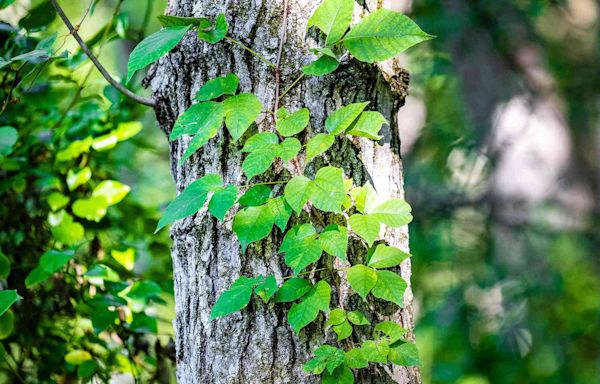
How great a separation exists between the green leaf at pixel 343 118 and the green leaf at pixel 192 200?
203 millimetres

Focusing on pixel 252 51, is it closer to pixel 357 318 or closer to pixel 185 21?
pixel 185 21

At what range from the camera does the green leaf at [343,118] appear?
0.99m

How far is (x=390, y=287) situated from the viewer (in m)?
1.00

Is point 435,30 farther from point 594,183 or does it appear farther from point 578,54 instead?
point 594,183

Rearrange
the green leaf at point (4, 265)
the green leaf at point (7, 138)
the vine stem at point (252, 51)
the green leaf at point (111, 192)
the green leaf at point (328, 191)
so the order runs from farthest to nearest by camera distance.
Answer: the green leaf at point (111, 192) → the green leaf at point (4, 265) → the green leaf at point (7, 138) → the vine stem at point (252, 51) → the green leaf at point (328, 191)

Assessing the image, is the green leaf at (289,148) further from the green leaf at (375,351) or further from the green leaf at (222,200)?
the green leaf at (375,351)

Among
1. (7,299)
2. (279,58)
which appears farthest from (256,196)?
(7,299)

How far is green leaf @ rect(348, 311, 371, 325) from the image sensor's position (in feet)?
3.28

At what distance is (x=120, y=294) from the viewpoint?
1623 mm

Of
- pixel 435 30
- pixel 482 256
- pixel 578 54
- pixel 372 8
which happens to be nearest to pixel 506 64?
pixel 578 54

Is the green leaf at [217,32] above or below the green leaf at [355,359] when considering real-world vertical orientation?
above

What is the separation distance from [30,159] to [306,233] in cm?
114

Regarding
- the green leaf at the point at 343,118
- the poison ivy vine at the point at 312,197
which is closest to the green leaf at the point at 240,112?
the poison ivy vine at the point at 312,197

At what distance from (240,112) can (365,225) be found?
27 cm
